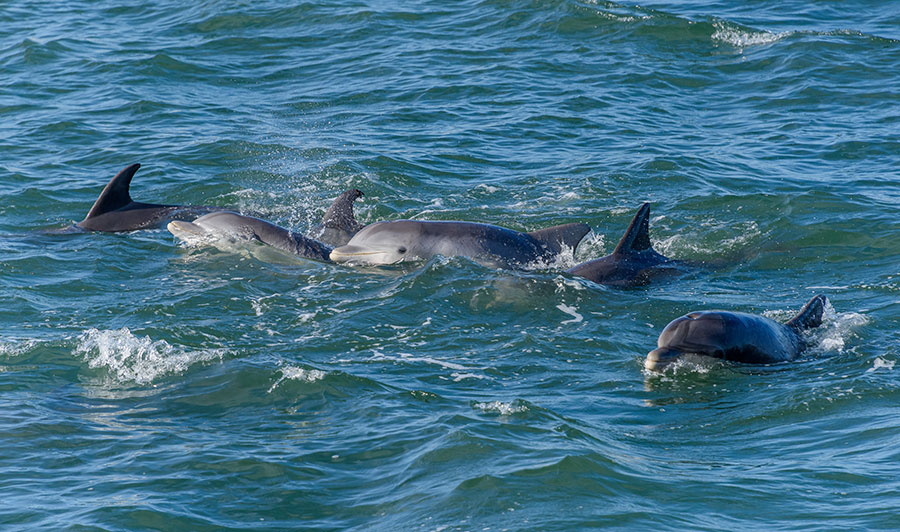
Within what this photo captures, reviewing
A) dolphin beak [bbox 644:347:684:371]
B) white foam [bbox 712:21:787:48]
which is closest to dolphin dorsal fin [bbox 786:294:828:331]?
dolphin beak [bbox 644:347:684:371]

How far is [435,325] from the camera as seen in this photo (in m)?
12.4

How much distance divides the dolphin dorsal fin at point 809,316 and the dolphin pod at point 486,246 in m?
0.01

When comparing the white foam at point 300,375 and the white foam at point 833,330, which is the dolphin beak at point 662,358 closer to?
the white foam at point 833,330

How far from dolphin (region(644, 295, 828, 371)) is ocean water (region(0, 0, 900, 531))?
177 millimetres

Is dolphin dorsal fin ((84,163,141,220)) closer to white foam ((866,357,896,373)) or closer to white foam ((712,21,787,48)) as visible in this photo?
white foam ((866,357,896,373))

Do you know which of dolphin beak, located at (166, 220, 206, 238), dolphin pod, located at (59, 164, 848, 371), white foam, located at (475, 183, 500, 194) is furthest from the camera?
white foam, located at (475, 183, 500, 194)

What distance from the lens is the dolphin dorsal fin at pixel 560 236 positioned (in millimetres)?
14203

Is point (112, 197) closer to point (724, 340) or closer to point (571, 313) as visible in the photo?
point (571, 313)

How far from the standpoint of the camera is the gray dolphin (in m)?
14.8

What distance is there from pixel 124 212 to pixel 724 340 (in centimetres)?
998

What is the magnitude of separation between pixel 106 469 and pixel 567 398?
4180 millimetres

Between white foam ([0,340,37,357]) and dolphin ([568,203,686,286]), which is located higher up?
white foam ([0,340,37,357])

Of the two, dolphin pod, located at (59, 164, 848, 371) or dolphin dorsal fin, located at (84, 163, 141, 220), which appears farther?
dolphin dorsal fin, located at (84, 163, 141, 220)

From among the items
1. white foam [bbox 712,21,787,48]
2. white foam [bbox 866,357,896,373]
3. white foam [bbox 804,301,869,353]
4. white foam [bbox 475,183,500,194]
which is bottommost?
white foam [bbox 475,183,500,194]
